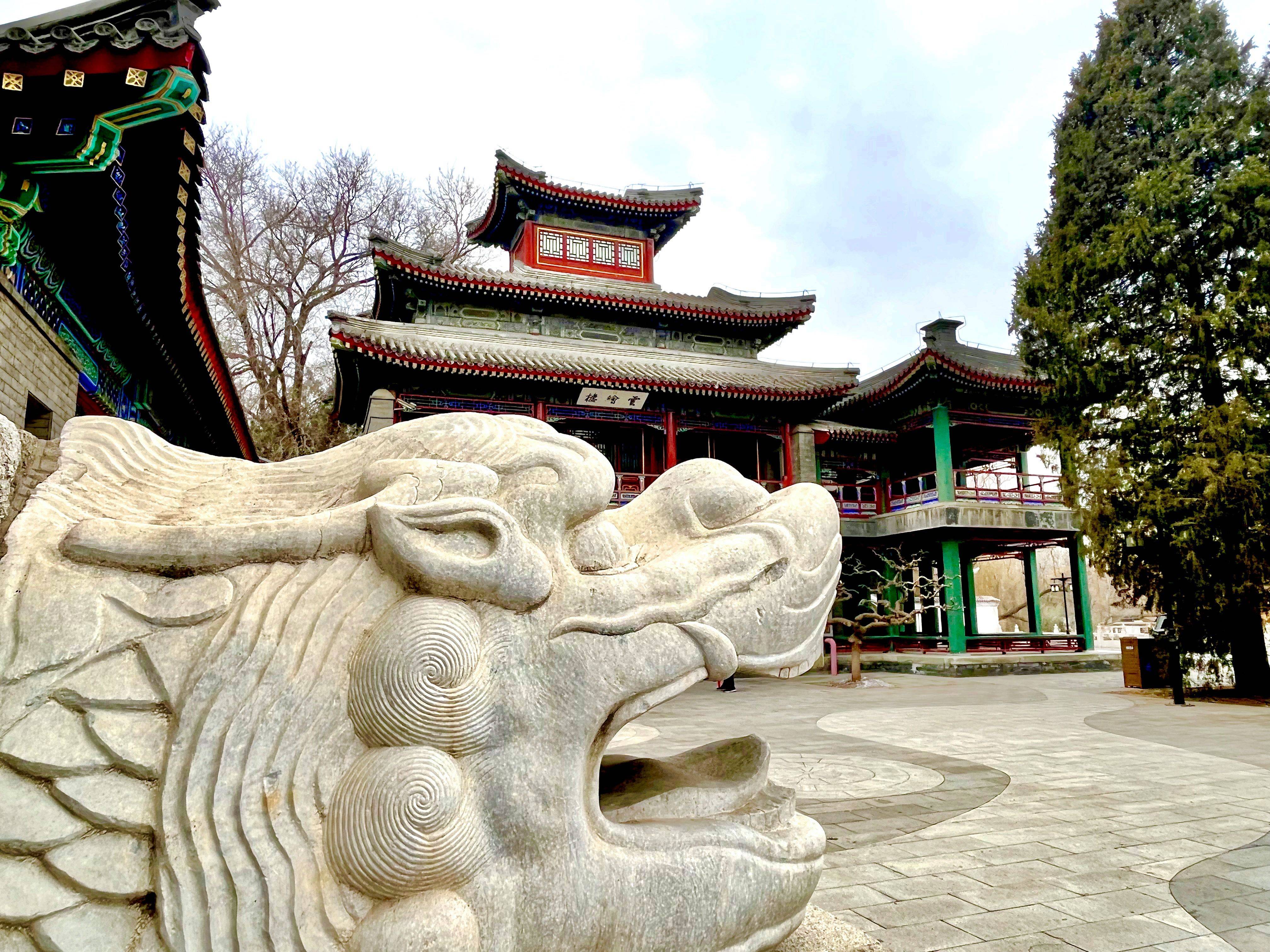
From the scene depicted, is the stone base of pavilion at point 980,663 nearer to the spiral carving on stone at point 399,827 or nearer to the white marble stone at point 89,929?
the spiral carving on stone at point 399,827

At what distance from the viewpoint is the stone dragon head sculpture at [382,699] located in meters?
1.11

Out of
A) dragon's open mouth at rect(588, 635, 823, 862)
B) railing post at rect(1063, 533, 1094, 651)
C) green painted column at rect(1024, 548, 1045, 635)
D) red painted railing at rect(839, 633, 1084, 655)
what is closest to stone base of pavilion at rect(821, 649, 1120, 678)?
red painted railing at rect(839, 633, 1084, 655)

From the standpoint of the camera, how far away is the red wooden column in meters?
16.2

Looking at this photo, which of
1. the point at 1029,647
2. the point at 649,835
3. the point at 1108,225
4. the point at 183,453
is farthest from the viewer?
the point at 1029,647

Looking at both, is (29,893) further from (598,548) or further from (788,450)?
(788,450)

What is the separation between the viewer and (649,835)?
53.4 inches

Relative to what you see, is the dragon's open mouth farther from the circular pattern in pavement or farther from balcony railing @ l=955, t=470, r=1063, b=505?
balcony railing @ l=955, t=470, r=1063, b=505

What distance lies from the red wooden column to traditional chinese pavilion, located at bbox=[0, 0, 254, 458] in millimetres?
11321

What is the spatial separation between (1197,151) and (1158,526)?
16.9 ft

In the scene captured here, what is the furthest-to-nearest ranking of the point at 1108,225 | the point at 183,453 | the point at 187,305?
the point at 1108,225 → the point at 187,305 → the point at 183,453

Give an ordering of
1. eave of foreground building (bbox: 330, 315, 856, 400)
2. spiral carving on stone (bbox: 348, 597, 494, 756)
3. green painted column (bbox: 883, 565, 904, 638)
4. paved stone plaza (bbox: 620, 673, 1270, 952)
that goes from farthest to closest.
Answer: green painted column (bbox: 883, 565, 904, 638) → eave of foreground building (bbox: 330, 315, 856, 400) → paved stone plaza (bbox: 620, 673, 1270, 952) → spiral carving on stone (bbox: 348, 597, 494, 756)

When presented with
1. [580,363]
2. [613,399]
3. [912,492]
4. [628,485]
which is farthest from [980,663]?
[580,363]

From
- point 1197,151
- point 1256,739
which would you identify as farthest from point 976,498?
point 1256,739

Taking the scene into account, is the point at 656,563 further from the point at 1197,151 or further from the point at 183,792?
the point at 1197,151
